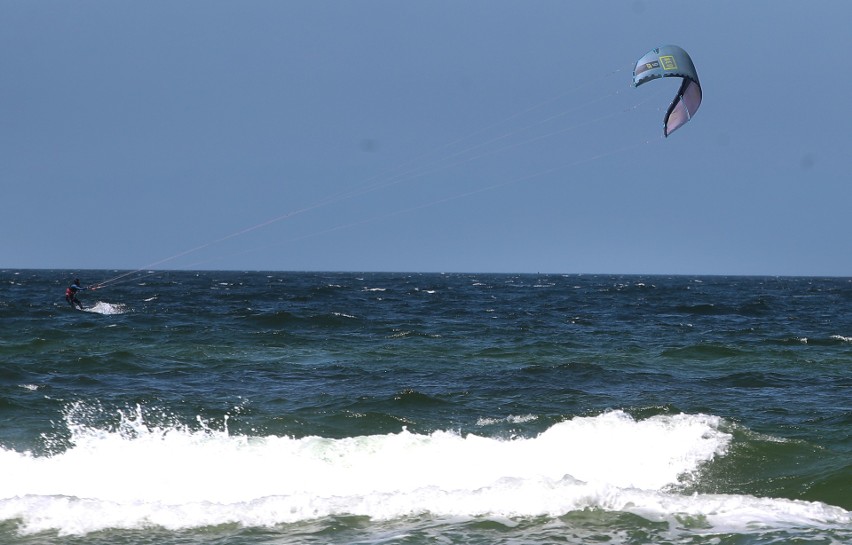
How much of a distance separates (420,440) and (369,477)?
5.36 ft

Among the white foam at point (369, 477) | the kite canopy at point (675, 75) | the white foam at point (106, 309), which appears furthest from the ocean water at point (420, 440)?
the white foam at point (106, 309)

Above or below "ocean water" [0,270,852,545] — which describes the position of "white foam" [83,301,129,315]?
above

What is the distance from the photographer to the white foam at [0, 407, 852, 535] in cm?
996

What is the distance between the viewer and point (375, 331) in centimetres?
3103

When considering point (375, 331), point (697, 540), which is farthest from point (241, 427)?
point (375, 331)

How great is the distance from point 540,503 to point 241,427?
6529mm

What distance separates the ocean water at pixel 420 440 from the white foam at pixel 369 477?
40mm

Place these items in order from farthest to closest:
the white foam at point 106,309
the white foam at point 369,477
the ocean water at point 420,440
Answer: the white foam at point 106,309 → the white foam at point 369,477 → the ocean water at point 420,440

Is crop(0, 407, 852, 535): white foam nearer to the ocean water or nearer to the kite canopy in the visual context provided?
the ocean water

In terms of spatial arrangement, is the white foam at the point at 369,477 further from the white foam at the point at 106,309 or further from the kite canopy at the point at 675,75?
the white foam at the point at 106,309

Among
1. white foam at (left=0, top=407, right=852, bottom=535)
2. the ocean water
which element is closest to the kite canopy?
the ocean water

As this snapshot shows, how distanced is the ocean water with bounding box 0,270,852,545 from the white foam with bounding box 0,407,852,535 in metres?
0.04

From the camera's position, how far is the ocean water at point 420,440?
31.9 ft

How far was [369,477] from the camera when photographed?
12.1 metres
